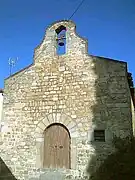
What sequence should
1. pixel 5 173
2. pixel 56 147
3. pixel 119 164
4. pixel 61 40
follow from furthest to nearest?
1. pixel 61 40
2. pixel 5 173
3. pixel 56 147
4. pixel 119 164

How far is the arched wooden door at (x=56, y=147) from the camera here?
8.02 meters

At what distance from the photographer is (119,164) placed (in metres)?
6.91

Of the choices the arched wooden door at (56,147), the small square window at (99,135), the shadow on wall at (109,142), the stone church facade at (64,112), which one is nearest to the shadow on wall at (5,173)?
the stone church facade at (64,112)

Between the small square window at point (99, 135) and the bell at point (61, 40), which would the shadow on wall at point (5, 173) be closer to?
the small square window at point (99, 135)

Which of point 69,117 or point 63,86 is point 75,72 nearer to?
point 63,86

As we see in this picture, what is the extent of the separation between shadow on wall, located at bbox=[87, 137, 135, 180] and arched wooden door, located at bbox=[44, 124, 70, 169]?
101 cm

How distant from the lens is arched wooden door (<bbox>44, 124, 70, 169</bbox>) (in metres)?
8.02

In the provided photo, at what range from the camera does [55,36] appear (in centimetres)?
995

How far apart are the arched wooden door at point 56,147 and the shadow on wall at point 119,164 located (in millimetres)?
1008

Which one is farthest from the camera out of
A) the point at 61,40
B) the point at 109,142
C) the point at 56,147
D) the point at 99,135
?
the point at 61,40

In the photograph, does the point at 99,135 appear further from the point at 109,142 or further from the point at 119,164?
the point at 119,164

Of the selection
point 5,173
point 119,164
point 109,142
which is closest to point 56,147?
point 109,142

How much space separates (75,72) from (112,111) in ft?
7.11

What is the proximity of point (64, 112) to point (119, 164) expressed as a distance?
2.75m
